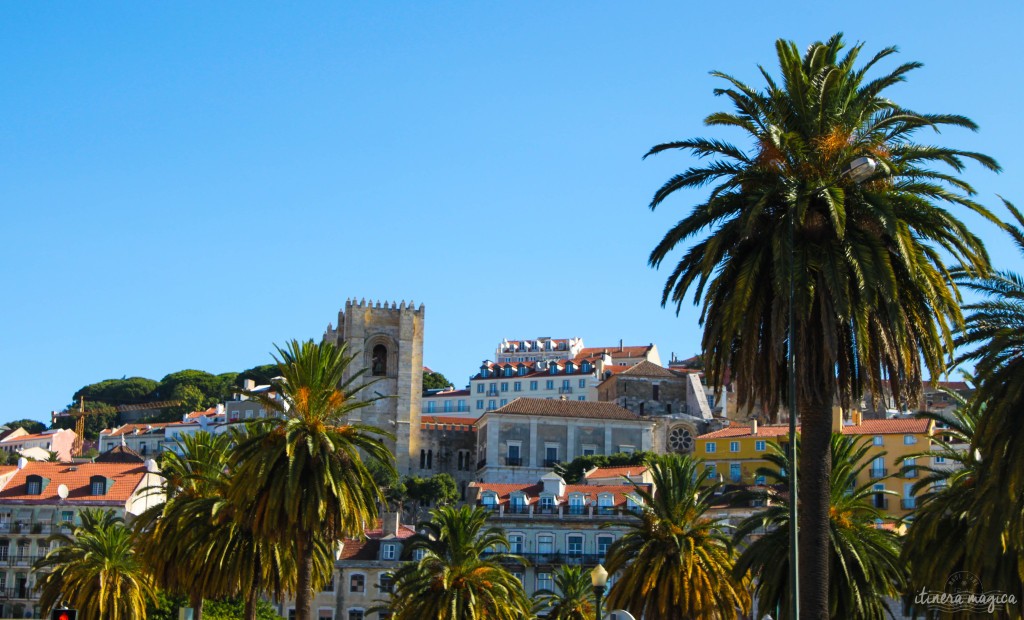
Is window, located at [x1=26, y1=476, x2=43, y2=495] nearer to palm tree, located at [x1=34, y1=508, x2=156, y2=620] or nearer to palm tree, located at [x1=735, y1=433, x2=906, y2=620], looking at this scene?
palm tree, located at [x1=34, y1=508, x2=156, y2=620]

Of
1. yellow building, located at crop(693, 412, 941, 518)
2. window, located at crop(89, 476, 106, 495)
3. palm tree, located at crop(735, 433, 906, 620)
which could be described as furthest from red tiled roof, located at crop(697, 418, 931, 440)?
palm tree, located at crop(735, 433, 906, 620)

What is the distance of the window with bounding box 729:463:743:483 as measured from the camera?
415 ft

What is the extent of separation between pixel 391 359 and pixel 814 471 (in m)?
136

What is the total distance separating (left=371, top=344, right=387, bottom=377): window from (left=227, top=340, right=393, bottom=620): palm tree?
11887 centimetres

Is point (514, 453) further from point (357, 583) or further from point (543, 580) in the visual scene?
point (357, 583)

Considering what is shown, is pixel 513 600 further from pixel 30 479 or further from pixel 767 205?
pixel 30 479

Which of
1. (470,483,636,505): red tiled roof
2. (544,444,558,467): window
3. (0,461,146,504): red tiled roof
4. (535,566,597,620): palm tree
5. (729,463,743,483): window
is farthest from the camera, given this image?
(544,444,558,467): window

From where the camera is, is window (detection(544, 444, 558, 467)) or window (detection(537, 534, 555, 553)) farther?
window (detection(544, 444, 558, 467))

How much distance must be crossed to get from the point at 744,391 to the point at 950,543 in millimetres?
10952

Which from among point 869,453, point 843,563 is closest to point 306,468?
point 843,563

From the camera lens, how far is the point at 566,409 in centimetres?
15112

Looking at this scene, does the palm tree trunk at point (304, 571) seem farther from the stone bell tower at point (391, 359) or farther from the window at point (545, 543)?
the stone bell tower at point (391, 359)

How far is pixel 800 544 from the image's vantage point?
29547 mm

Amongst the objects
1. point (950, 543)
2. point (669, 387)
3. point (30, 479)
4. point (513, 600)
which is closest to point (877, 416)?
point (669, 387)
